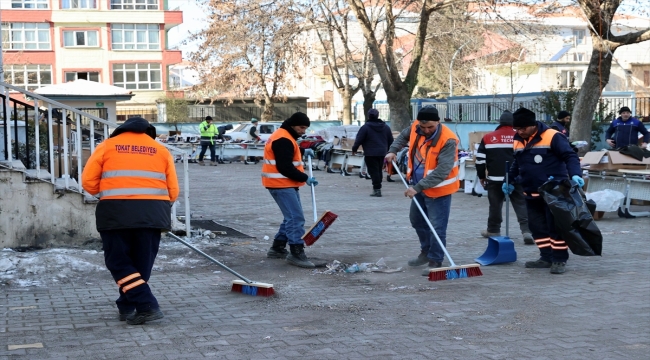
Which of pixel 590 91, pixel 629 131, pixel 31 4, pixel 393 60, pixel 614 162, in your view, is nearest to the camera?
pixel 614 162

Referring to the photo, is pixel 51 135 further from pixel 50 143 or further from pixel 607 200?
pixel 607 200

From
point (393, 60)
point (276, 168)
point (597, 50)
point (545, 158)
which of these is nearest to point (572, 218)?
point (545, 158)

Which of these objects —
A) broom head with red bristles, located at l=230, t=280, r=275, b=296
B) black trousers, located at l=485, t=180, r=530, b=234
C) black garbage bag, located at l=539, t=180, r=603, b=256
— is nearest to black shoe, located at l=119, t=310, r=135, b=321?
broom head with red bristles, located at l=230, t=280, r=275, b=296

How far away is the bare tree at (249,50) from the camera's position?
29120mm

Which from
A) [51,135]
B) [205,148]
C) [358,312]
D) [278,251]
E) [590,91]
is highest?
[590,91]

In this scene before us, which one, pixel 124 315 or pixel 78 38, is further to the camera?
pixel 78 38

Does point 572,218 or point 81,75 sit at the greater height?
point 81,75

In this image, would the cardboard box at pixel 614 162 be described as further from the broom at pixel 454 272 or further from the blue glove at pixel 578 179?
the broom at pixel 454 272

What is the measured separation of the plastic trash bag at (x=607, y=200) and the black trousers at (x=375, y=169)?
5.13 metres

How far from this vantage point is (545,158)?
28.0ft

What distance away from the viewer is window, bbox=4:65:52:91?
188 ft

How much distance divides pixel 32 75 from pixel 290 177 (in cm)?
5419

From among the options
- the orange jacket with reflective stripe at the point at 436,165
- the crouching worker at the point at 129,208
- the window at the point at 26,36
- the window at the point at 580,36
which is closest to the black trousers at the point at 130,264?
the crouching worker at the point at 129,208

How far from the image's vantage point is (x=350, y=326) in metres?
6.34
